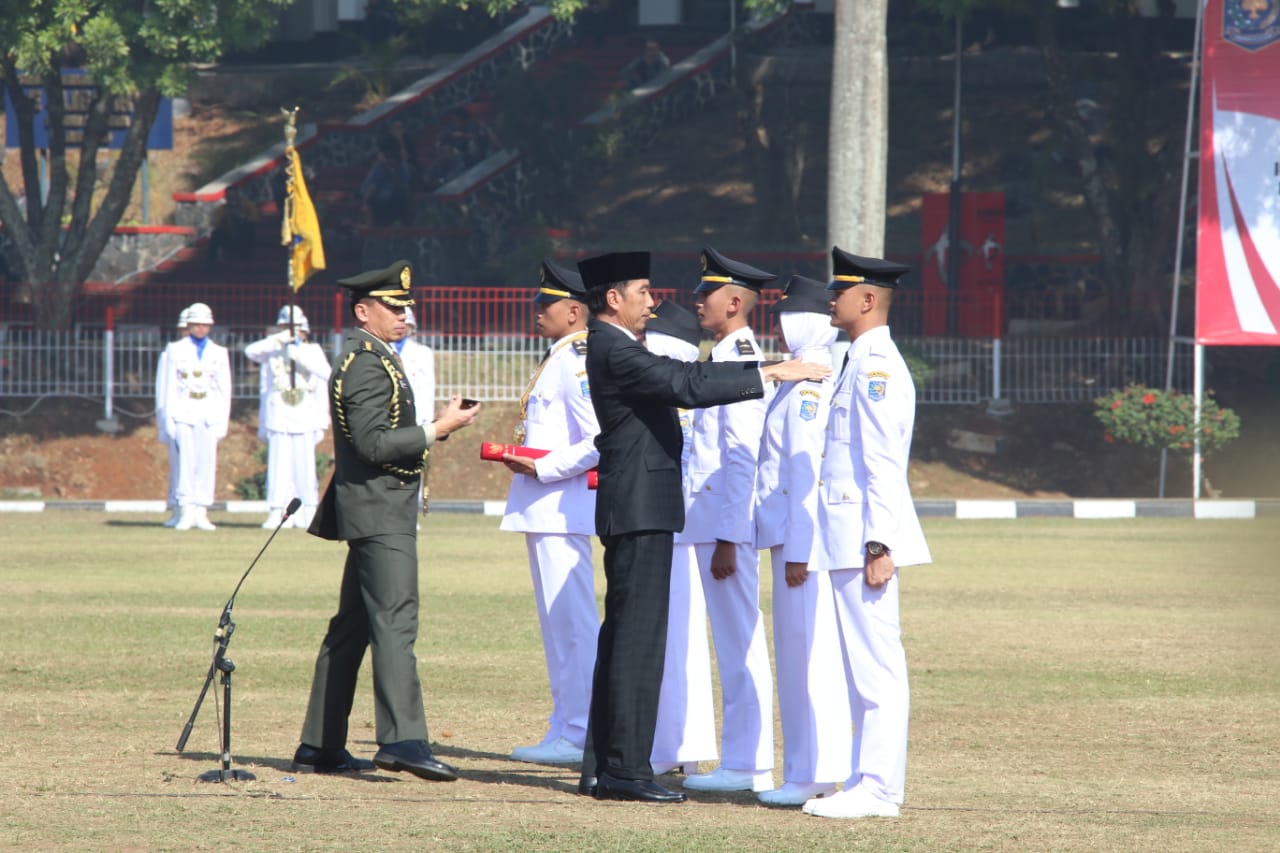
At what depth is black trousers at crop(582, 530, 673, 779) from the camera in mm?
7504

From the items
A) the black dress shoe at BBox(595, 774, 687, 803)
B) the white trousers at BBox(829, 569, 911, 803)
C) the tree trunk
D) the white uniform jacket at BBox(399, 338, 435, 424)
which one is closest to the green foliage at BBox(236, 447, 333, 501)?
the white uniform jacket at BBox(399, 338, 435, 424)

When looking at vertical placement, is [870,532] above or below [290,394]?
below

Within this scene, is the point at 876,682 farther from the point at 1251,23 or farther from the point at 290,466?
the point at 1251,23

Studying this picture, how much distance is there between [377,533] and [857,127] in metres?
16.2

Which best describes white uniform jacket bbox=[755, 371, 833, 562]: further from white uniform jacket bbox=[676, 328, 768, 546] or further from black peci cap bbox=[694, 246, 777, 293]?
black peci cap bbox=[694, 246, 777, 293]

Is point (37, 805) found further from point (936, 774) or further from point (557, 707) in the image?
point (936, 774)

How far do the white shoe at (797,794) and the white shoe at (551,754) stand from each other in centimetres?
111

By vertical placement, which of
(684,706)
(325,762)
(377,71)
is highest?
(377,71)

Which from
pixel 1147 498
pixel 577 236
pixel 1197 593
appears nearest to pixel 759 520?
pixel 1197 593

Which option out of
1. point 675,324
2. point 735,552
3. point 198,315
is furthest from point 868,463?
point 198,315

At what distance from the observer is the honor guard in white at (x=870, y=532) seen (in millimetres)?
7168

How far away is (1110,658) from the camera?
11445mm

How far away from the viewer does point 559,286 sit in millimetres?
8844

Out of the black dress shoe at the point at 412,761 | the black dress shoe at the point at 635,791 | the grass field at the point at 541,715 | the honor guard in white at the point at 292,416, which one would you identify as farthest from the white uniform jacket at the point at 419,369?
the black dress shoe at the point at 635,791
